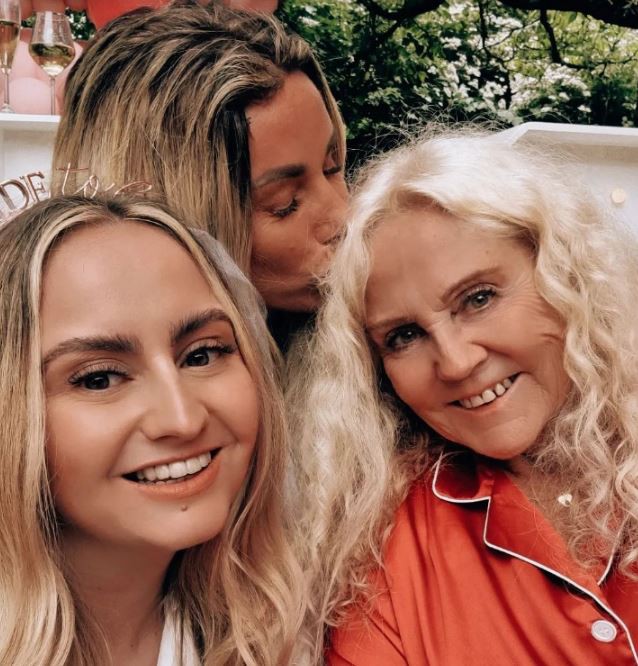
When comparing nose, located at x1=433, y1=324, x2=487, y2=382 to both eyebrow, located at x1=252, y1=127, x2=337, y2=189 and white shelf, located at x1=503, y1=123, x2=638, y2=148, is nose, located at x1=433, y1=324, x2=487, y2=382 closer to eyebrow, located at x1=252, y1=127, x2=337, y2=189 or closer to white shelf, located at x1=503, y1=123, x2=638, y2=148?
eyebrow, located at x1=252, y1=127, x2=337, y2=189

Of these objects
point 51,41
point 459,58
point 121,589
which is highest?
point 51,41

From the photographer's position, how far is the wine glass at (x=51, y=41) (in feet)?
9.00

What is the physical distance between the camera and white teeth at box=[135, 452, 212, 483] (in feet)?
4.34

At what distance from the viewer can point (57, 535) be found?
1.38 m

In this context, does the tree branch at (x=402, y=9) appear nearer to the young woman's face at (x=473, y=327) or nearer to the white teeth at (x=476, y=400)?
the young woman's face at (x=473, y=327)

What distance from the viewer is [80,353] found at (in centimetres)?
129

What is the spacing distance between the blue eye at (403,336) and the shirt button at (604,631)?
1.83 ft

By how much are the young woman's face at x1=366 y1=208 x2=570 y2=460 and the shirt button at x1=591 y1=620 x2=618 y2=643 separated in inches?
12.1

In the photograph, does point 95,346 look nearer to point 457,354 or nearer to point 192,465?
point 192,465

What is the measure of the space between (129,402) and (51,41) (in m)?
1.85

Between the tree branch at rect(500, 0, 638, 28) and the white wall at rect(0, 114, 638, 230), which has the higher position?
the tree branch at rect(500, 0, 638, 28)

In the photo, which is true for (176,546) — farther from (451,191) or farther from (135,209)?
(451,191)

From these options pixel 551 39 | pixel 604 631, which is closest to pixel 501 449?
pixel 604 631

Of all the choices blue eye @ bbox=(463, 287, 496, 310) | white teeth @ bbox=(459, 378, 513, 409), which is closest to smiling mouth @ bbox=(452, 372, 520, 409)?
white teeth @ bbox=(459, 378, 513, 409)
